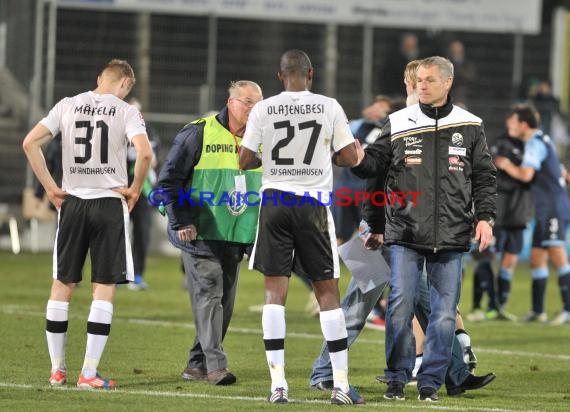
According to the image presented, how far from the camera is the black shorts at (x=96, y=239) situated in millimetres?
9242

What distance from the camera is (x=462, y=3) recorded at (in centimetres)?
2545

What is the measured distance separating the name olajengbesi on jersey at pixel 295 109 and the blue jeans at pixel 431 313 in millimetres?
1105

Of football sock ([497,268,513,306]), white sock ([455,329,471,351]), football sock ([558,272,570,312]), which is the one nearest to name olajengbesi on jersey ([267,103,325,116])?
white sock ([455,329,471,351])

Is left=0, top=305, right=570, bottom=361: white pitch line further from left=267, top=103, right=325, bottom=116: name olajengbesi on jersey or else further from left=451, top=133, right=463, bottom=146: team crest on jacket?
left=267, top=103, right=325, bottom=116: name olajengbesi on jersey

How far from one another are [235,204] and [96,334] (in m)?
1.42

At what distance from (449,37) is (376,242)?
17.9 meters

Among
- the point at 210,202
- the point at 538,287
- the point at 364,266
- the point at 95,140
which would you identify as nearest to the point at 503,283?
the point at 538,287

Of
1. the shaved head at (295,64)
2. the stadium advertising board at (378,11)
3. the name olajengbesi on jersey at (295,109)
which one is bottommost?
the name olajengbesi on jersey at (295,109)

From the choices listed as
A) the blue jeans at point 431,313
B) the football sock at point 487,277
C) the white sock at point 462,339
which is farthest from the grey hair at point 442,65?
the football sock at point 487,277

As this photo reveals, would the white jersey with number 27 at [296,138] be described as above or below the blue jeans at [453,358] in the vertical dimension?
above

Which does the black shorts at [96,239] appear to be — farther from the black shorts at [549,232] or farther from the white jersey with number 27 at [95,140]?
the black shorts at [549,232]

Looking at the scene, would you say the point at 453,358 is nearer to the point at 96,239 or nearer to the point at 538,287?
the point at 96,239

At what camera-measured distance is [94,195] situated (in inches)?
364

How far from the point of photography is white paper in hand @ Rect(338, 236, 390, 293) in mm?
9594
